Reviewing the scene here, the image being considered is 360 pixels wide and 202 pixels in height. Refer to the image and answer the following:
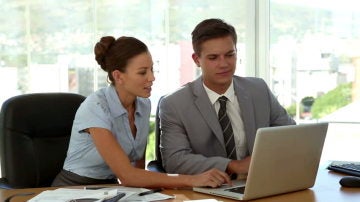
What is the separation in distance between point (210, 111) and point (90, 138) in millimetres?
Result: 559

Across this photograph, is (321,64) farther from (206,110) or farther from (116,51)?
(116,51)

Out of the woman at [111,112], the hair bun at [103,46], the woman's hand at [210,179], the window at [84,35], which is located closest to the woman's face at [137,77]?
the woman at [111,112]

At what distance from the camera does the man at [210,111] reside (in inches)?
101

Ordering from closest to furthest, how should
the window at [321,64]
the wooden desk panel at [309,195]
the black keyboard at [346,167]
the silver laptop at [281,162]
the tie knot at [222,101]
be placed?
1. the silver laptop at [281,162]
2. the wooden desk panel at [309,195]
3. the black keyboard at [346,167]
4. the tie knot at [222,101]
5. the window at [321,64]

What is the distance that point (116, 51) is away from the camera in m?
2.48

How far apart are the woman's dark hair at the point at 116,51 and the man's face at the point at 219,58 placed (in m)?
0.29

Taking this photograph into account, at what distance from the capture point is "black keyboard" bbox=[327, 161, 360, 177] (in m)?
2.32

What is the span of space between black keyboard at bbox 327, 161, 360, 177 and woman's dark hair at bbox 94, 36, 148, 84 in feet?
3.17

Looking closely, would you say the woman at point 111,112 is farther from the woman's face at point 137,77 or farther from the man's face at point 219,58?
the man's face at point 219,58

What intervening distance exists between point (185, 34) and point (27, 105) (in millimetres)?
1614

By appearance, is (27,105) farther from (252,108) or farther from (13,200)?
(252,108)

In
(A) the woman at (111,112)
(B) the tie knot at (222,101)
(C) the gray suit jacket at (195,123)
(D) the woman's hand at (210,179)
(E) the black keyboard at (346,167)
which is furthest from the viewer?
(B) the tie knot at (222,101)

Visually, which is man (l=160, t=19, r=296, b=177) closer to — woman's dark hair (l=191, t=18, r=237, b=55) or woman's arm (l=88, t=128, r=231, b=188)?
woman's dark hair (l=191, t=18, r=237, b=55)

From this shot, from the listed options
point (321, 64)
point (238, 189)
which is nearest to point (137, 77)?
point (238, 189)
